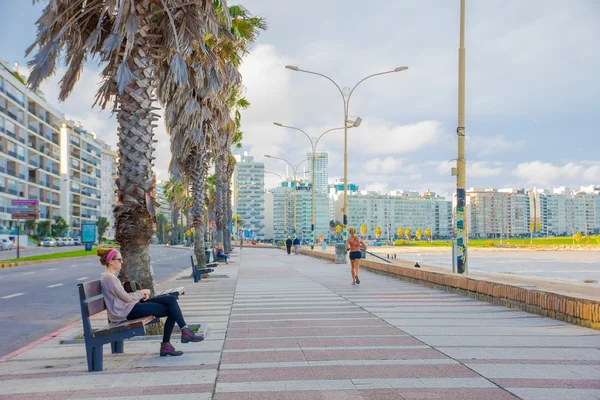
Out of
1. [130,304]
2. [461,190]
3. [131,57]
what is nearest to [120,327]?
[130,304]

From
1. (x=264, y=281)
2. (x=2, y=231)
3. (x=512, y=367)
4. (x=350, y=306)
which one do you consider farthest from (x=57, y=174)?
(x=512, y=367)

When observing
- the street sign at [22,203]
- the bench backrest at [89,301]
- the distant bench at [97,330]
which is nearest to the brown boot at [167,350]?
the distant bench at [97,330]

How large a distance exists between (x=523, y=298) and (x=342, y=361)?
5717 mm

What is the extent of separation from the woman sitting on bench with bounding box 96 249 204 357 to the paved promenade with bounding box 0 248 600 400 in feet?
1.06

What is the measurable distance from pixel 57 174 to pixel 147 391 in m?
101

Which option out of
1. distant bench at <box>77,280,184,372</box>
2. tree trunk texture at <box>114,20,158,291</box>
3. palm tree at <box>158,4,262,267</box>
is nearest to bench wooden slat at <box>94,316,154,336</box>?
distant bench at <box>77,280,184,372</box>

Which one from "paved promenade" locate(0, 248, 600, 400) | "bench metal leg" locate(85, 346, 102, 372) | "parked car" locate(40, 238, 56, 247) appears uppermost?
"bench metal leg" locate(85, 346, 102, 372)

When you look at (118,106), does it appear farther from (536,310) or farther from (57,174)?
(57,174)

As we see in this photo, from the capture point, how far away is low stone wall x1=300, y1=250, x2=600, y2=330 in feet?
30.7

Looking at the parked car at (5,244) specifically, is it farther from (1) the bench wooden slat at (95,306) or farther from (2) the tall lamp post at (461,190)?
(1) the bench wooden slat at (95,306)

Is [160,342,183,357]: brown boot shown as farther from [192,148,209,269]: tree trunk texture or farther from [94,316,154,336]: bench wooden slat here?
[192,148,209,269]: tree trunk texture

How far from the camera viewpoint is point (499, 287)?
12.5 meters

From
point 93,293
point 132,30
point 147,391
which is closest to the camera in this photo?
point 147,391

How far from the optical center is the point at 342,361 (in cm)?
696
